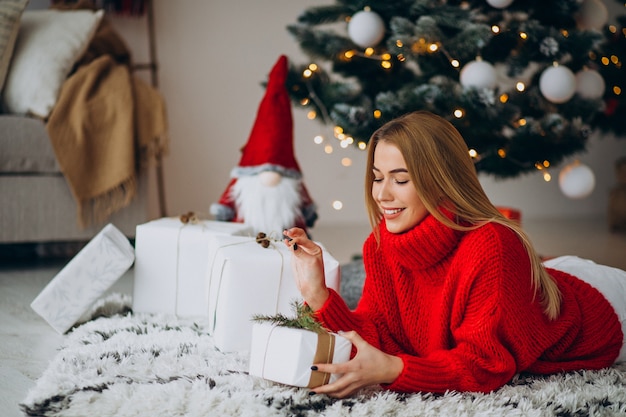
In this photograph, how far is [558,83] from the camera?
6.41 ft

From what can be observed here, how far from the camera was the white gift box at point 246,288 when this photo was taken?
1.35 m

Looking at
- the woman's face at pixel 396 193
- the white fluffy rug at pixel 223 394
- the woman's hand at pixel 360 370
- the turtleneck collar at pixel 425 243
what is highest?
the woman's face at pixel 396 193

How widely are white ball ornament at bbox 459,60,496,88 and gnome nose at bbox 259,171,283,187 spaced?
59cm

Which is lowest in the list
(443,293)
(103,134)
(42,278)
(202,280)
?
(42,278)

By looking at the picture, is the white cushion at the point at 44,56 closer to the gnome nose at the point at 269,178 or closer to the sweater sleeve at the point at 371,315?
the gnome nose at the point at 269,178

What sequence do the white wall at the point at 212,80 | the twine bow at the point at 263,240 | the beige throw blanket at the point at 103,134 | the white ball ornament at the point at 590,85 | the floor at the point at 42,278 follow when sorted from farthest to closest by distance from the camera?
the white wall at the point at 212,80, the beige throw blanket at the point at 103,134, the white ball ornament at the point at 590,85, the twine bow at the point at 263,240, the floor at the point at 42,278

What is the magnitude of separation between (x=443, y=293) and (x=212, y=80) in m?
2.39

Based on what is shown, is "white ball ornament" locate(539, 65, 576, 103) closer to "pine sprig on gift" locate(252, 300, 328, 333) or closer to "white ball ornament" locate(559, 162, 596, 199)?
"white ball ornament" locate(559, 162, 596, 199)

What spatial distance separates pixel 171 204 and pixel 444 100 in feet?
5.62

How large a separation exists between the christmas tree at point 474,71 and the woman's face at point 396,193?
0.84m

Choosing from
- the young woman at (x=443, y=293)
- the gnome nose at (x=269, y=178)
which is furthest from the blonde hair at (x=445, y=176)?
the gnome nose at (x=269, y=178)

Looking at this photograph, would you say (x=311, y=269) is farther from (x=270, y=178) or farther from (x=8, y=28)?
(x=8, y=28)

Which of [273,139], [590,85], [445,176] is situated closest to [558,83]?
Result: [590,85]

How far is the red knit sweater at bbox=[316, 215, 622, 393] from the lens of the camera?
105 cm
